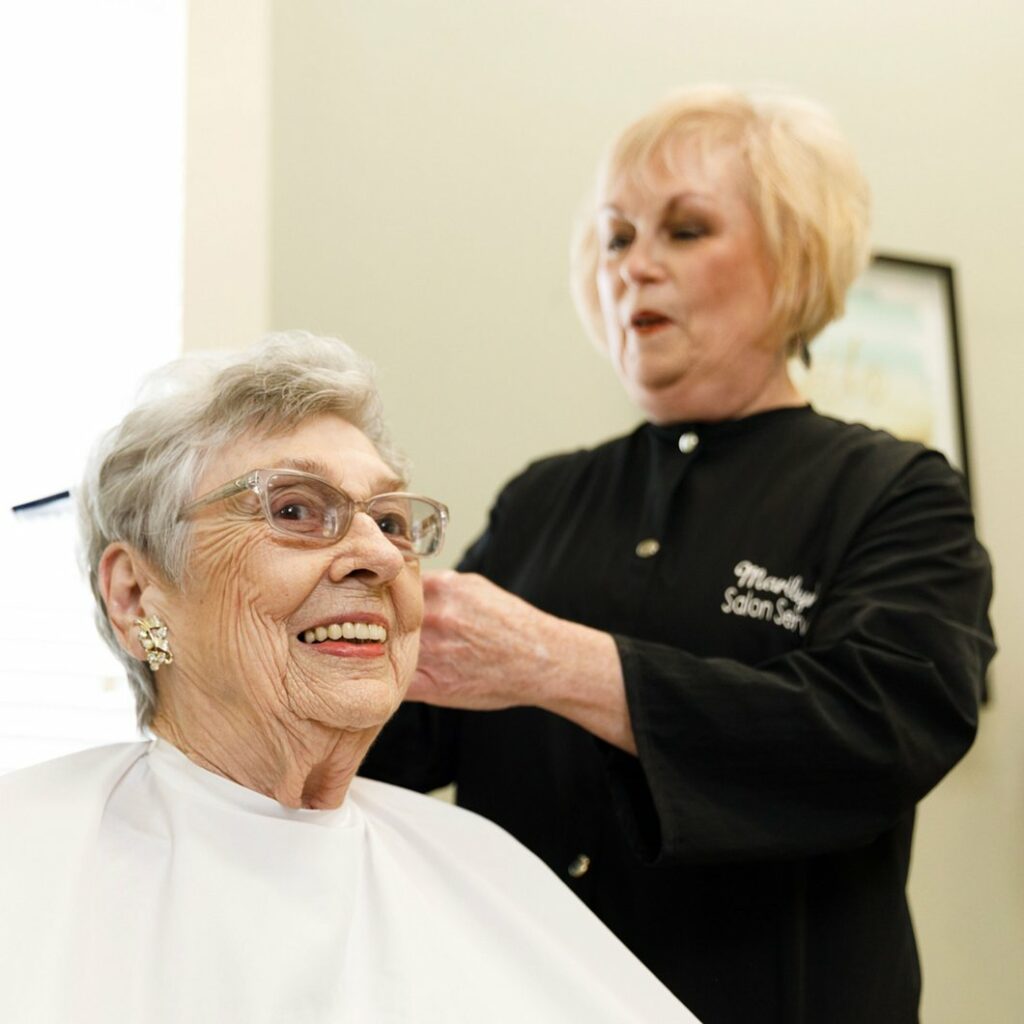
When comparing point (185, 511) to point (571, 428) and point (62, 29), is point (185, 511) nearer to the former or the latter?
point (62, 29)

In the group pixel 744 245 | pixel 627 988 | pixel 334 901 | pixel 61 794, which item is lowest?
pixel 627 988

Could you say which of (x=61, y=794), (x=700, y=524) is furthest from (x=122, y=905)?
(x=700, y=524)

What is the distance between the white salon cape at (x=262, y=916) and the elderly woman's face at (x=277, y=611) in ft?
0.38

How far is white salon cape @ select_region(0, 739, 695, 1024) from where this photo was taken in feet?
4.02

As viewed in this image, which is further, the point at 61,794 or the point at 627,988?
the point at 627,988

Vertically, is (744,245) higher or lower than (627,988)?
higher

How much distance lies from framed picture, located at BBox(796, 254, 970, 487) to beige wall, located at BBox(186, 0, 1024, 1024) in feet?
0.26

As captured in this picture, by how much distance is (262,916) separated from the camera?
1.34 m

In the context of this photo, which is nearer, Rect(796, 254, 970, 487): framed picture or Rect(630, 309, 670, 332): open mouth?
Rect(630, 309, 670, 332): open mouth

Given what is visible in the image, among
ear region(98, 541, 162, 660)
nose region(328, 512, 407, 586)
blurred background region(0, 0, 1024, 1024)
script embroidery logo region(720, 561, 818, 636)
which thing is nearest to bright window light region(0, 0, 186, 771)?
blurred background region(0, 0, 1024, 1024)

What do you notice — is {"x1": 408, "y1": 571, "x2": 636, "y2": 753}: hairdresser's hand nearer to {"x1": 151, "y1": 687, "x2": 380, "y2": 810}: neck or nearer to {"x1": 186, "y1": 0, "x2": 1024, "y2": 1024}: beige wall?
{"x1": 151, "y1": 687, "x2": 380, "y2": 810}: neck

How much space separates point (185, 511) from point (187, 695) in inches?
7.8

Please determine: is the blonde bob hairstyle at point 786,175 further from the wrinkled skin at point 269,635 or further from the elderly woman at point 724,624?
the wrinkled skin at point 269,635

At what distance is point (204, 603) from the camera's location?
140 centimetres
